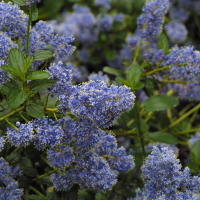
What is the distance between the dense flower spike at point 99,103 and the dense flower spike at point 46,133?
0.13 m

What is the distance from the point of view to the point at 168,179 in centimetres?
133

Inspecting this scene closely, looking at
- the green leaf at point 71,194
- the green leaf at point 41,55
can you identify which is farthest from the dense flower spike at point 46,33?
the green leaf at point 71,194

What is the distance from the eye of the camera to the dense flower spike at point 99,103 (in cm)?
116

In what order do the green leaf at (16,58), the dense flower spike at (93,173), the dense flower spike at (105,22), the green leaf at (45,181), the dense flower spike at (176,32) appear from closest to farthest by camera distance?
the green leaf at (16,58) < the dense flower spike at (93,173) < the green leaf at (45,181) < the dense flower spike at (105,22) < the dense flower spike at (176,32)

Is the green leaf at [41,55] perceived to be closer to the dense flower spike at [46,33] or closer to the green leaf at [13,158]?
the dense flower spike at [46,33]

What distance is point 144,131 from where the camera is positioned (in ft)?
6.31

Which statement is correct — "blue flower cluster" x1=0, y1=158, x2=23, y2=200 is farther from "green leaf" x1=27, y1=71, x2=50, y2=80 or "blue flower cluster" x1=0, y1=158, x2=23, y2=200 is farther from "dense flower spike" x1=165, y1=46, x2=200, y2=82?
"dense flower spike" x1=165, y1=46, x2=200, y2=82

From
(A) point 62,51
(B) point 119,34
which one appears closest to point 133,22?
(B) point 119,34

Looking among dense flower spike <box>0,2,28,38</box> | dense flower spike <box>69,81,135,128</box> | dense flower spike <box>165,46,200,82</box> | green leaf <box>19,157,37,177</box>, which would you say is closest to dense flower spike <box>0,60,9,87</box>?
dense flower spike <box>0,2,28,38</box>

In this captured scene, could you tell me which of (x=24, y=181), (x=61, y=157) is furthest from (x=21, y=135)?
(x=24, y=181)

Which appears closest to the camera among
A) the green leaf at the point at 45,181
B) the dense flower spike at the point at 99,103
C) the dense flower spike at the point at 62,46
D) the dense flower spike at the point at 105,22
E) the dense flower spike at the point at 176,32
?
the dense flower spike at the point at 99,103

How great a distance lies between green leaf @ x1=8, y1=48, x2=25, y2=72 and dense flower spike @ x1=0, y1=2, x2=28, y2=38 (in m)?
0.21

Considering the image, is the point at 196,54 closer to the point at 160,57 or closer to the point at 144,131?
the point at 160,57

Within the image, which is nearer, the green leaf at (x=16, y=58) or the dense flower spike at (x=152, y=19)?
the green leaf at (x=16, y=58)
